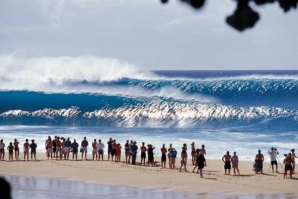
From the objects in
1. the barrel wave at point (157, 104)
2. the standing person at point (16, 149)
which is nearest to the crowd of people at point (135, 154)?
the standing person at point (16, 149)

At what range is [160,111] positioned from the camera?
5447 cm

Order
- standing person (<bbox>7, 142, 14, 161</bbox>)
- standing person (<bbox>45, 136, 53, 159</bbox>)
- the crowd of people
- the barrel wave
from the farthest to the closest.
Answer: the barrel wave → standing person (<bbox>45, 136, 53, 159</bbox>) → standing person (<bbox>7, 142, 14, 161</bbox>) → the crowd of people

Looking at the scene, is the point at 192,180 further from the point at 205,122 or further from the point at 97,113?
the point at 97,113

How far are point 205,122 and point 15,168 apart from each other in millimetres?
28869

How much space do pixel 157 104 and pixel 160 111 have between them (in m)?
3.05

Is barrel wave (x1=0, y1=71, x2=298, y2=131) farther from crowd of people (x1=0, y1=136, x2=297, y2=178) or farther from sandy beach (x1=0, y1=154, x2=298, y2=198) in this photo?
sandy beach (x1=0, y1=154, x2=298, y2=198)

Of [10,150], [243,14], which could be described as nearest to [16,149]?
[10,150]

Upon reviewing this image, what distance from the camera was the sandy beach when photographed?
17219 mm

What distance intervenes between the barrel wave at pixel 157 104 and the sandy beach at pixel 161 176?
76.9ft

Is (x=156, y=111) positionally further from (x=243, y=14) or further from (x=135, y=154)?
(x=243, y=14)

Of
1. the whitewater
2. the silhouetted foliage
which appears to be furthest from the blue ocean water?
the silhouetted foliage

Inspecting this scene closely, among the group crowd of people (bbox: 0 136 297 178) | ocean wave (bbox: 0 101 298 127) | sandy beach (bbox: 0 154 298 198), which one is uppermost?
ocean wave (bbox: 0 101 298 127)

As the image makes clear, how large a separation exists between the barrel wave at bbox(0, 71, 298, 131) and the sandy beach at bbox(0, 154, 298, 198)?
923 inches

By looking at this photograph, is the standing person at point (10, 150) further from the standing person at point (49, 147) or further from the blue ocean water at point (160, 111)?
the blue ocean water at point (160, 111)
